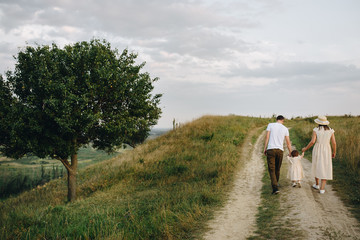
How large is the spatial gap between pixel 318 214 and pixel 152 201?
6.44 meters

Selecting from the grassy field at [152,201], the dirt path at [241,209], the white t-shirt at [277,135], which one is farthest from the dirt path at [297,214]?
the white t-shirt at [277,135]

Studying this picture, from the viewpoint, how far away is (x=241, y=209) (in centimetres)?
841

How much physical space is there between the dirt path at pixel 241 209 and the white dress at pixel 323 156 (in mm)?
2546

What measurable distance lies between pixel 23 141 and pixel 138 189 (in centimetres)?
736

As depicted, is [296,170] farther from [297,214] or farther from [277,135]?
[297,214]

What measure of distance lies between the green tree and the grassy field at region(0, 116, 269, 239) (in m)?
3.46

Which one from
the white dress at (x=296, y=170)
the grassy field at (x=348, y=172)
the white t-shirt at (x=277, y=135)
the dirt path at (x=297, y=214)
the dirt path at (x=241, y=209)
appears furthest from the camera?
the white dress at (x=296, y=170)

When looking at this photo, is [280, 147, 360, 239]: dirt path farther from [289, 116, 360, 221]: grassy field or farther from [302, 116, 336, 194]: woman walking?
[302, 116, 336, 194]: woman walking

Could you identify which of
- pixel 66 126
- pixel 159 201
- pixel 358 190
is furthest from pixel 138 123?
pixel 358 190

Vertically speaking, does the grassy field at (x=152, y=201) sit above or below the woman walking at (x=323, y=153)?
below

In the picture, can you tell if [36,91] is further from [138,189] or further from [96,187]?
[138,189]

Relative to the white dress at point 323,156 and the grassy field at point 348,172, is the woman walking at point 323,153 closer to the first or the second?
the white dress at point 323,156

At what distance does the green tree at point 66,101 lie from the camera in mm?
13742

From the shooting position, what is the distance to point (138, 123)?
695 inches
